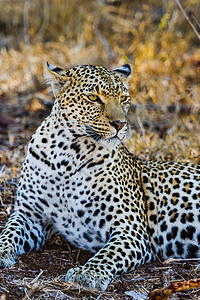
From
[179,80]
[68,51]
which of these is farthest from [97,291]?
[68,51]

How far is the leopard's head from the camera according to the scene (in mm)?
4750

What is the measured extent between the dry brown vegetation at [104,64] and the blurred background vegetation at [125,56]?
0.07ft

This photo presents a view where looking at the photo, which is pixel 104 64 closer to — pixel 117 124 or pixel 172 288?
pixel 117 124

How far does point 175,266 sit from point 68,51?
26.9 feet

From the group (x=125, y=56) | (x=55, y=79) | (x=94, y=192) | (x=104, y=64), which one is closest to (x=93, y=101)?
(x=55, y=79)

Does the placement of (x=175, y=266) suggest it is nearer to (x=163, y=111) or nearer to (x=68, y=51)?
(x=163, y=111)

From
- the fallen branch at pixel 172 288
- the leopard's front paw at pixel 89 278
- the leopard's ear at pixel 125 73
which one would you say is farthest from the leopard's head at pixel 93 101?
the fallen branch at pixel 172 288

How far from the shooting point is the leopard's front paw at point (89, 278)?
4.10m

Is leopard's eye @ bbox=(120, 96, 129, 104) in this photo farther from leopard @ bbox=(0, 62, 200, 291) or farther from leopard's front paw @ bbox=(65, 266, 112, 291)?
leopard's front paw @ bbox=(65, 266, 112, 291)

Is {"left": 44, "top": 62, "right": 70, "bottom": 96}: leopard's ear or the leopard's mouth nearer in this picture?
the leopard's mouth

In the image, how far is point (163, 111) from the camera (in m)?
9.95

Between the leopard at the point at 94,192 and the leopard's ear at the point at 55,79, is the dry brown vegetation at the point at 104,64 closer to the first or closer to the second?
the leopard at the point at 94,192

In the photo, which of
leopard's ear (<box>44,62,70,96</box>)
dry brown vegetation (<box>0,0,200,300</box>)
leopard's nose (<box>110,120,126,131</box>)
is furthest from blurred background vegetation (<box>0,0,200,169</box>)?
leopard's nose (<box>110,120,126,131</box>)

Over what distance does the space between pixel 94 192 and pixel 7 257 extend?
1.06 meters
